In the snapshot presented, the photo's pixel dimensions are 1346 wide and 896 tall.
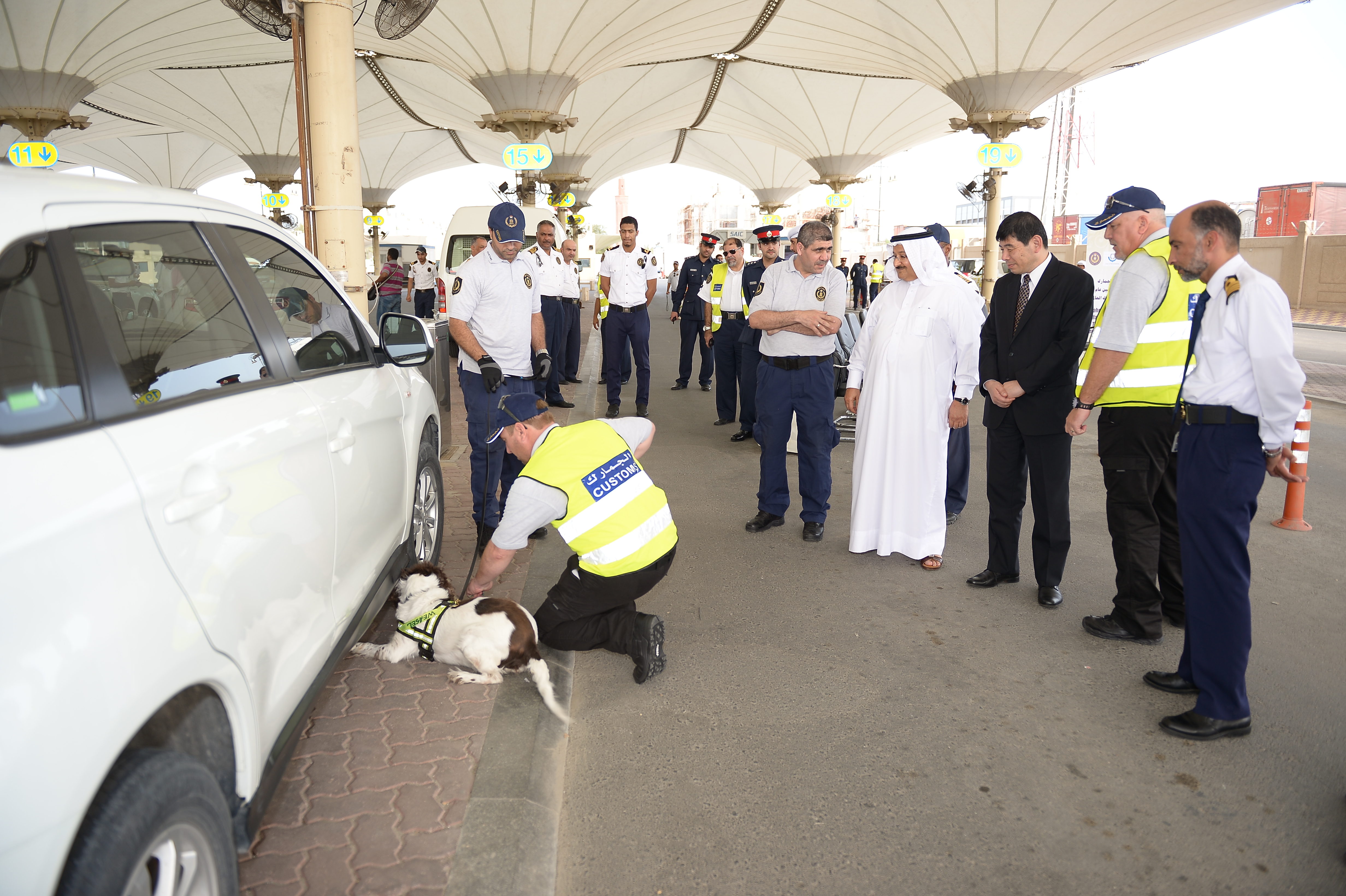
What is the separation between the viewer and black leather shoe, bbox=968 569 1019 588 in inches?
205

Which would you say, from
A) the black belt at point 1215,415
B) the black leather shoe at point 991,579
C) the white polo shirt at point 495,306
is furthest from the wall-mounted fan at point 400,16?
the black belt at point 1215,415

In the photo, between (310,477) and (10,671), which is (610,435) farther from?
(10,671)

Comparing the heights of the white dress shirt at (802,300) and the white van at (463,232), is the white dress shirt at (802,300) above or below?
below

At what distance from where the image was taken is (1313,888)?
8.49 feet

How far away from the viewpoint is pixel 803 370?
6.16m

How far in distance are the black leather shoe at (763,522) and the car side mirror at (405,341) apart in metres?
2.89

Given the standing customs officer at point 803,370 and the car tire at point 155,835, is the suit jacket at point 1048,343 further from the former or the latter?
the car tire at point 155,835

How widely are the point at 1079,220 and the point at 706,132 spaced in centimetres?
2106

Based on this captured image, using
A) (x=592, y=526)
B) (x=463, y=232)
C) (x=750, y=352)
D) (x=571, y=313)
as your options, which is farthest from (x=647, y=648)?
(x=463, y=232)

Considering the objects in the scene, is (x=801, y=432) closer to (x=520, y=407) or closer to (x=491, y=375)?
(x=491, y=375)

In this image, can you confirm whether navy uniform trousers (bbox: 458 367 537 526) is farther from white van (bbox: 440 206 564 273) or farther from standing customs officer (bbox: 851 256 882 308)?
standing customs officer (bbox: 851 256 882 308)

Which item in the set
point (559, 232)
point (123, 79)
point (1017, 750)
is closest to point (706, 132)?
point (123, 79)

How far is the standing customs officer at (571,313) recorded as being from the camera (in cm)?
1159

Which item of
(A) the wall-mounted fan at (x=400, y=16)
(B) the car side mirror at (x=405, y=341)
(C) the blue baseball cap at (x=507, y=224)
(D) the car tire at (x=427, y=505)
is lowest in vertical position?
(D) the car tire at (x=427, y=505)
